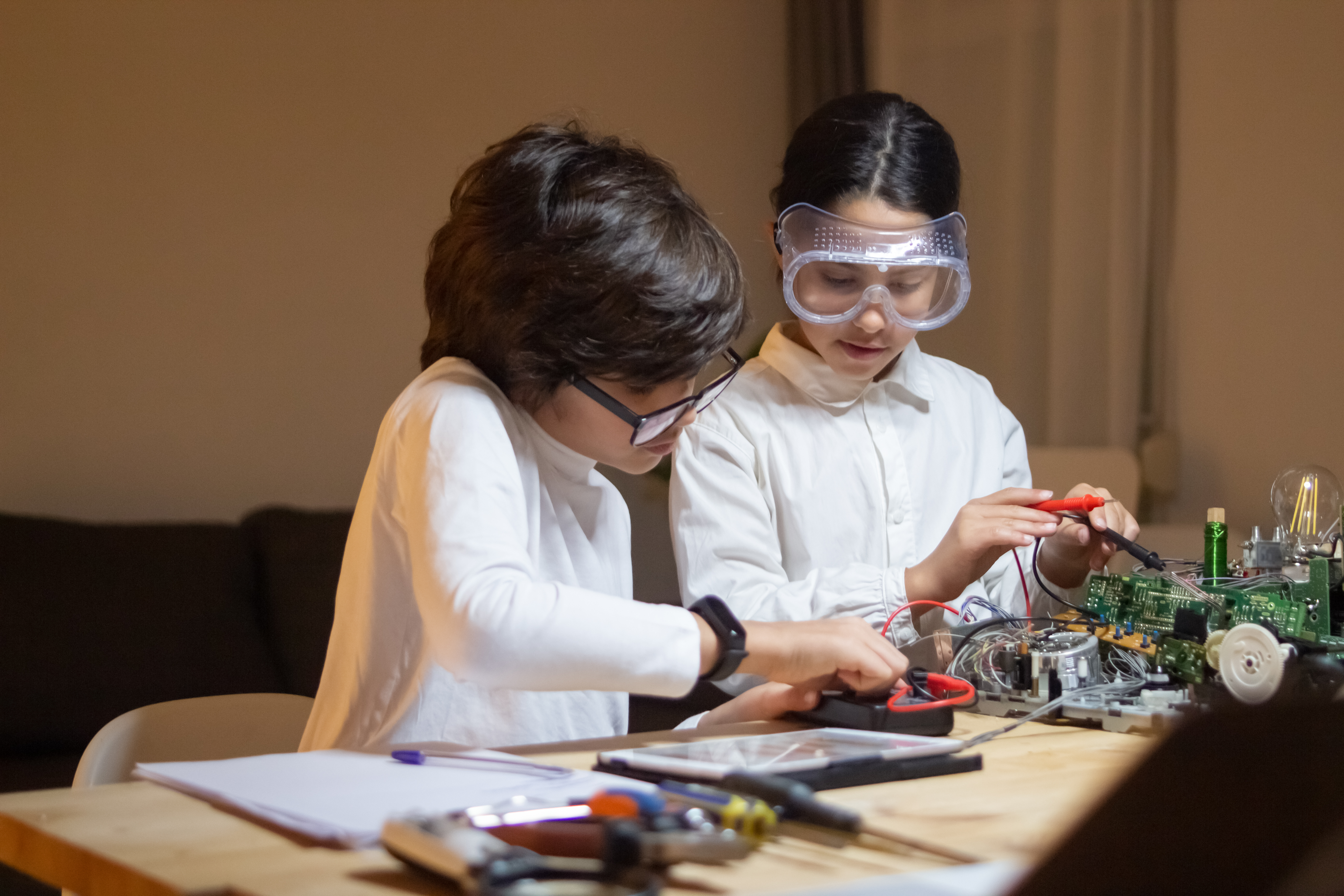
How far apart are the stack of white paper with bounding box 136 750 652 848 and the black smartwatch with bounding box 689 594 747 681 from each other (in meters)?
0.15

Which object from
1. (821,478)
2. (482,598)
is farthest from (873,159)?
(482,598)

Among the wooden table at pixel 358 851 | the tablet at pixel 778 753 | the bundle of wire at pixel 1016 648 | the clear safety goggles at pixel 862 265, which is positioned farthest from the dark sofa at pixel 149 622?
the wooden table at pixel 358 851

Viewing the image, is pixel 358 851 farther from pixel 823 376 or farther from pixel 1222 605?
pixel 823 376

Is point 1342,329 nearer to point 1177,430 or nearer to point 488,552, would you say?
point 1177,430

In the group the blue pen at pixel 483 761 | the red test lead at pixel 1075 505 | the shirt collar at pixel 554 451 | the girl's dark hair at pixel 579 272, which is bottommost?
the blue pen at pixel 483 761

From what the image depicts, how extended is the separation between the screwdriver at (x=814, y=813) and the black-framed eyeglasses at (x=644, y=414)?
479mm

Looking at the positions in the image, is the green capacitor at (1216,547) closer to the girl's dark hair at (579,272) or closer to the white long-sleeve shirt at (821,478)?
the white long-sleeve shirt at (821,478)

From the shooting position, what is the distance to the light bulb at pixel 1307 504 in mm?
1465

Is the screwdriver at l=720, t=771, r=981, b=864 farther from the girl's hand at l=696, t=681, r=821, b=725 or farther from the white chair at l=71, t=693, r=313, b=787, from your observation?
the white chair at l=71, t=693, r=313, b=787

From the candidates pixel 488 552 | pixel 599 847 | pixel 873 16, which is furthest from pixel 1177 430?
pixel 599 847

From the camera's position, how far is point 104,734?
1.33 metres

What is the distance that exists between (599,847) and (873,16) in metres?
3.49

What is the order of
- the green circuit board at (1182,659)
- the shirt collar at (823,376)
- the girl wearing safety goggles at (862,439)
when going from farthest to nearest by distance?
the shirt collar at (823,376) < the girl wearing safety goggles at (862,439) < the green circuit board at (1182,659)

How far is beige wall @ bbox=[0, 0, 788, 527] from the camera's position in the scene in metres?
2.85
